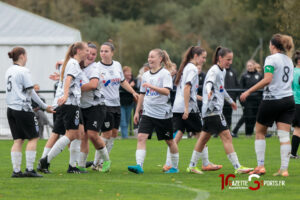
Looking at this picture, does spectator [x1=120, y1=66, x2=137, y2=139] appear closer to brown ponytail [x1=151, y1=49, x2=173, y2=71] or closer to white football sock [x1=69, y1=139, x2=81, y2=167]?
brown ponytail [x1=151, y1=49, x2=173, y2=71]

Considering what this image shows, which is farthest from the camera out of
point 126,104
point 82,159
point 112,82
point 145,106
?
point 126,104

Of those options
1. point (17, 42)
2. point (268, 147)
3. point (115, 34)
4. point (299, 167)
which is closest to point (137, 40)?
point (115, 34)

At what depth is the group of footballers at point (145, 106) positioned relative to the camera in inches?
415

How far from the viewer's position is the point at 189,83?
11578 mm

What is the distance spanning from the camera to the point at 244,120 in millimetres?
20531

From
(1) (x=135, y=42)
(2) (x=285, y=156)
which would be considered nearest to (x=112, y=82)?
(2) (x=285, y=156)

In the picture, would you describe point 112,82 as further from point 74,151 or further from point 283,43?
point 283,43

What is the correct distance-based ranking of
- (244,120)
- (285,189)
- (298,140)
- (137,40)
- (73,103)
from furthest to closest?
(137,40)
(244,120)
(298,140)
(73,103)
(285,189)

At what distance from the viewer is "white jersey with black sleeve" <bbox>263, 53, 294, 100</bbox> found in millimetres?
10492

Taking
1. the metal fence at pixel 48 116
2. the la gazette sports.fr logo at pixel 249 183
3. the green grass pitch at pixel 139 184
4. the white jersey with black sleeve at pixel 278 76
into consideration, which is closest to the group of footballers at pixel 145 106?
the white jersey with black sleeve at pixel 278 76

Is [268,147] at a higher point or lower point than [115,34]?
lower

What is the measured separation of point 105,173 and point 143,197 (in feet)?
9.78

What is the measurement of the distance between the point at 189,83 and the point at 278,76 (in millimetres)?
1620

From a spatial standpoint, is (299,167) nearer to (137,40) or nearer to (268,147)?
(268,147)
